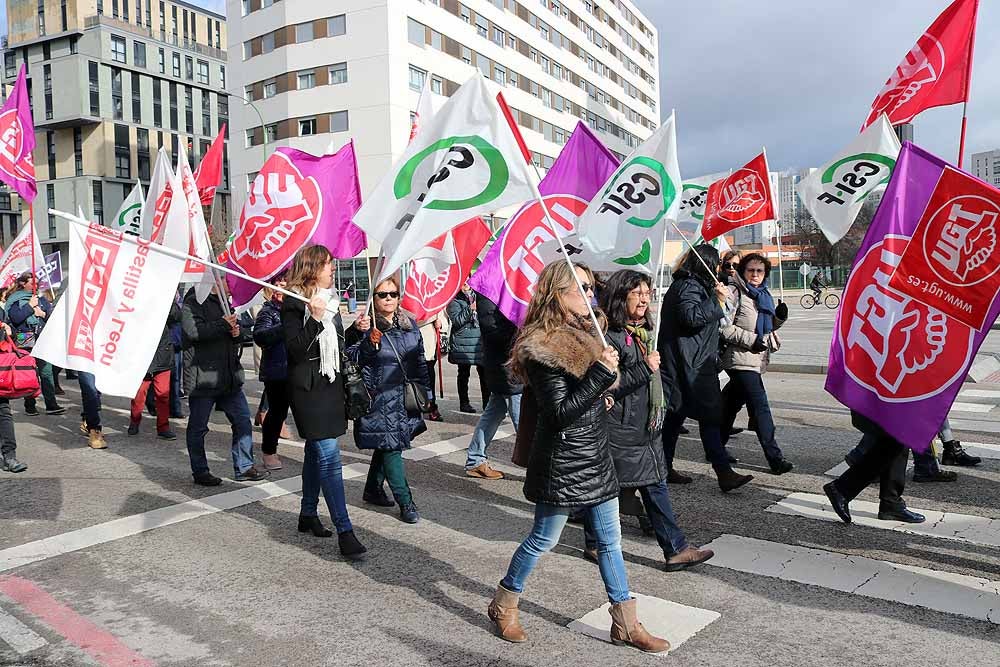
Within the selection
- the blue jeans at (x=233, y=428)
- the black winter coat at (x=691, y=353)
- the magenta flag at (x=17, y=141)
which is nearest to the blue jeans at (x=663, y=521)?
the black winter coat at (x=691, y=353)

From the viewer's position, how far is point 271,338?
20.3 ft

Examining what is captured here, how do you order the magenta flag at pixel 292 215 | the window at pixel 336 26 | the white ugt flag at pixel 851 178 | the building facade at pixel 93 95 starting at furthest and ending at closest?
the building facade at pixel 93 95
the window at pixel 336 26
the white ugt flag at pixel 851 178
the magenta flag at pixel 292 215

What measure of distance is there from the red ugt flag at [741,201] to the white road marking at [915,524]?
490cm

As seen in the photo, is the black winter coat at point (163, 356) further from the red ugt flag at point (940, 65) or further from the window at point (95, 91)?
the window at point (95, 91)

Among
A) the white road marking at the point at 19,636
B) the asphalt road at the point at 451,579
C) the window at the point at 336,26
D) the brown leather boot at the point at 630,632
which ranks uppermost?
the window at the point at 336,26

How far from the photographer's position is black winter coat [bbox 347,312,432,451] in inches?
223

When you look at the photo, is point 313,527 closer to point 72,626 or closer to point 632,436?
point 72,626

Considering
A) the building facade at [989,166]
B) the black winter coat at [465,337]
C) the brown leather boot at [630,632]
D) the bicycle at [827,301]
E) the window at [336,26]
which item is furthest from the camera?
the window at [336,26]

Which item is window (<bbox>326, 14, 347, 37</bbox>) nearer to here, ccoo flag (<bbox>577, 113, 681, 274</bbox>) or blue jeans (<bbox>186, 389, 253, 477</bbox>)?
blue jeans (<bbox>186, 389, 253, 477</bbox>)

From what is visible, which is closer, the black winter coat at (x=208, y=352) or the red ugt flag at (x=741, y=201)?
the black winter coat at (x=208, y=352)

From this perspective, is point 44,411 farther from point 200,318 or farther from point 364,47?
point 364,47

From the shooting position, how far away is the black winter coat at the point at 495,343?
7.15m

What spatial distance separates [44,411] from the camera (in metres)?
11.4

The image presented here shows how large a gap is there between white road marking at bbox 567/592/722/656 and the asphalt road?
0.06ft
